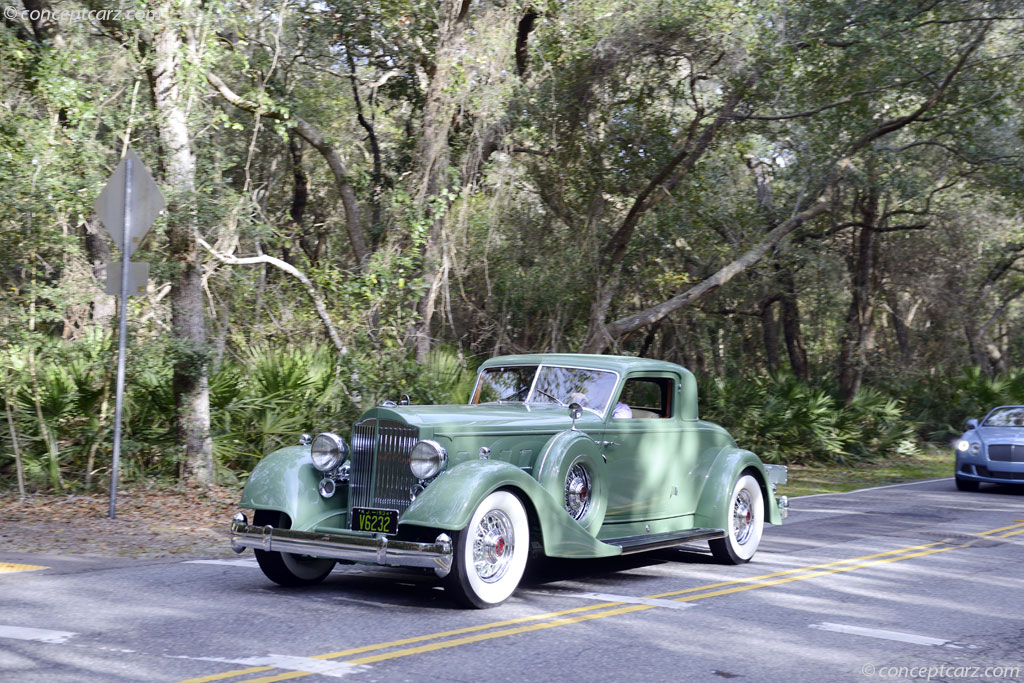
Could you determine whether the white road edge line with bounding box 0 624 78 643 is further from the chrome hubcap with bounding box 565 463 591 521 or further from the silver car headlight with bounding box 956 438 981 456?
the silver car headlight with bounding box 956 438 981 456

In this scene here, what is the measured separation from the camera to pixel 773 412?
21828 mm

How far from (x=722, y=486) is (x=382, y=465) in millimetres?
3337

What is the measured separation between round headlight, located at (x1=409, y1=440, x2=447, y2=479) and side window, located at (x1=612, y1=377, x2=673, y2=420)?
2260 millimetres

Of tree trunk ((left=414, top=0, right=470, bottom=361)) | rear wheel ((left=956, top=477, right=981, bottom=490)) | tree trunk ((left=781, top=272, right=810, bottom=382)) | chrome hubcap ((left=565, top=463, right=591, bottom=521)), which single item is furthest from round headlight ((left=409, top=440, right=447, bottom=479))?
tree trunk ((left=781, top=272, right=810, bottom=382))

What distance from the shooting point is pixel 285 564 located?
7.66 meters

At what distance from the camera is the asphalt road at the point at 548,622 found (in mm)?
5438

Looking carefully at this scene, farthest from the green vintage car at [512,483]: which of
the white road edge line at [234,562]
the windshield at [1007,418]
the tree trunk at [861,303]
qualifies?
the tree trunk at [861,303]

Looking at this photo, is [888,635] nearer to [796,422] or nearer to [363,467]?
[363,467]

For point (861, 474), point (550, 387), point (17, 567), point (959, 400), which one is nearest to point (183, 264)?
point (17, 567)

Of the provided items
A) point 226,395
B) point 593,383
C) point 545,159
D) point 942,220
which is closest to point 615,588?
point 593,383

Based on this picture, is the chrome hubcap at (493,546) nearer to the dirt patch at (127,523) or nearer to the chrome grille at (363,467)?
the chrome grille at (363,467)

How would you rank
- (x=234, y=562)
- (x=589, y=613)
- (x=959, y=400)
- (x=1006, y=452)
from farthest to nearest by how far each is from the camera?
(x=959, y=400) < (x=1006, y=452) < (x=234, y=562) < (x=589, y=613)

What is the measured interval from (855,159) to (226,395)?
14097 mm

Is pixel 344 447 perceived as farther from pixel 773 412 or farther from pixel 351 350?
pixel 773 412
